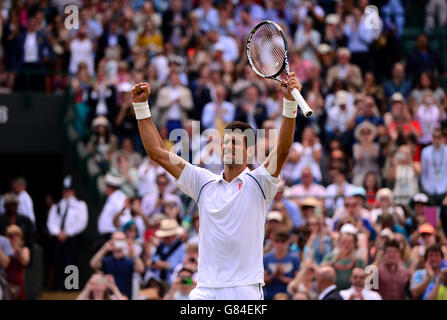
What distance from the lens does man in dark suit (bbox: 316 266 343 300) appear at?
1136cm

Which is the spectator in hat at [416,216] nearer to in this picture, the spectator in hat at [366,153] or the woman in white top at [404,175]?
the woman in white top at [404,175]

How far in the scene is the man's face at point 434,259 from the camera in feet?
38.7

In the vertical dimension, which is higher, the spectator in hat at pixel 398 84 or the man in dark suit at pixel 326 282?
the spectator in hat at pixel 398 84

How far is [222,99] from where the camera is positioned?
55.9 feet

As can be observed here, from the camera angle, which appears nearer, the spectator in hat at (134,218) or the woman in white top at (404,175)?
the spectator in hat at (134,218)

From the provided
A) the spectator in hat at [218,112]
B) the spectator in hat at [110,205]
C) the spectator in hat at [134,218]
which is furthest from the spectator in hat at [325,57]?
the spectator in hat at [134,218]

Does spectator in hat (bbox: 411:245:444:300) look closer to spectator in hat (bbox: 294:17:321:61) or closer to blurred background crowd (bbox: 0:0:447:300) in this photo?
blurred background crowd (bbox: 0:0:447:300)

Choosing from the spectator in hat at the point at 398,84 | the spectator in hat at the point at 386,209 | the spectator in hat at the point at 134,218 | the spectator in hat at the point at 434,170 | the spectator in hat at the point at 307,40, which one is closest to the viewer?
the spectator in hat at the point at 386,209

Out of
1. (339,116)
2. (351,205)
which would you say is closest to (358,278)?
(351,205)

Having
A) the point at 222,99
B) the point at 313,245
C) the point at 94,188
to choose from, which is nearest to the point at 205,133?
the point at 222,99

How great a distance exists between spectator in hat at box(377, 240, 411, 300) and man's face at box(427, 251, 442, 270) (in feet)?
0.97

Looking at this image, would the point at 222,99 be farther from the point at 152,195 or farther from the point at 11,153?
the point at 11,153

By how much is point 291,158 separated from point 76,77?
14.8ft

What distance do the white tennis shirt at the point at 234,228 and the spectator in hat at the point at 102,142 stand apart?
942 cm
